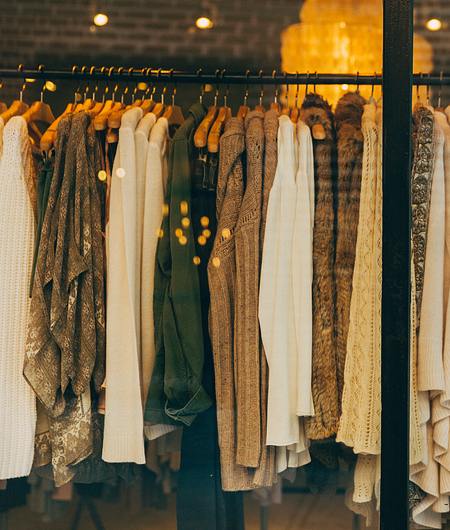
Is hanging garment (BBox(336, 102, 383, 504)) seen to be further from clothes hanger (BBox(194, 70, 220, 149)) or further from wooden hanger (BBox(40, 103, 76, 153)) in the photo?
wooden hanger (BBox(40, 103, 76, 153))

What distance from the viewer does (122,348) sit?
1.94m

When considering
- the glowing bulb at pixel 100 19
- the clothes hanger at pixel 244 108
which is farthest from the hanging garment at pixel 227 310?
the glowing bulb at pixel 100 19

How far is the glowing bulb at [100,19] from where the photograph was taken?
2.24 metres

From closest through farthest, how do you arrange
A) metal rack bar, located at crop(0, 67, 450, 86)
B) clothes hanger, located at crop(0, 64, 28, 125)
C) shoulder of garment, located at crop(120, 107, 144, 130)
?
shoulder of garment, located at crop(120, 107, 144, 130), clothes hanger, located at crop(0, 64, 28, 125), metal rack bar, located at crop(0, 67, 450, 86)

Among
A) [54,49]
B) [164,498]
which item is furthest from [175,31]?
[164,498]

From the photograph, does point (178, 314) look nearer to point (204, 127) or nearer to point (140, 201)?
point (140, 201)

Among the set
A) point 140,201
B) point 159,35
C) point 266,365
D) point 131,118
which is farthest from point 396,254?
point 159,35

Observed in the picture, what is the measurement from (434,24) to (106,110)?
100cm

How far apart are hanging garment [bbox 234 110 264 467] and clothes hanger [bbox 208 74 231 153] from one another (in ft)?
0.37

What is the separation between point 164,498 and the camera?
2133 mm

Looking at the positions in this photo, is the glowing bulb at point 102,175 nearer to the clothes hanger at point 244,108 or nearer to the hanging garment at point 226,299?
the hanging garment at point 226,299

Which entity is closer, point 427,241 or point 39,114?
point 427,241

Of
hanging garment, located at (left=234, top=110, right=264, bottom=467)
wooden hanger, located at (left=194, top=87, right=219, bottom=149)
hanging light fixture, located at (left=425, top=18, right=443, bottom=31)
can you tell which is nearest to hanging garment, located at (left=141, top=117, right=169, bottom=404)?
wooden hanger, located at (left=194, top=87, right=219, bottom=149)

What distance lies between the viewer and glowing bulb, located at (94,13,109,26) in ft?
7.34
